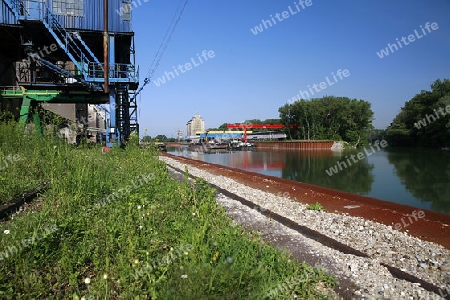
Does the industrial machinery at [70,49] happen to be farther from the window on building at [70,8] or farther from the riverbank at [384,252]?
the riverbank at [384,252]

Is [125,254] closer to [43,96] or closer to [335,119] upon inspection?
[43,96]

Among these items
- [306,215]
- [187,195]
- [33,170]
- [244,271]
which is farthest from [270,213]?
[33,170]

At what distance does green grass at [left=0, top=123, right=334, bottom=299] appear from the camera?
7.92 feet

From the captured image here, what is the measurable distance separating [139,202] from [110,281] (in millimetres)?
1878

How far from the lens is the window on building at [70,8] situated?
1803 centimetres

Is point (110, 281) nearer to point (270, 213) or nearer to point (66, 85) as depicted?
point (270, 213)

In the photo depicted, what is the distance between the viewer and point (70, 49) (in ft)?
60.9

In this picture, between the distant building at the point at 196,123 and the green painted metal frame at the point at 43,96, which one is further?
the distant building at the point at 196,123

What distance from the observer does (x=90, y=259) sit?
9.89 ft

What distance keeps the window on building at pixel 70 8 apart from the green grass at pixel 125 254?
55.1 feet

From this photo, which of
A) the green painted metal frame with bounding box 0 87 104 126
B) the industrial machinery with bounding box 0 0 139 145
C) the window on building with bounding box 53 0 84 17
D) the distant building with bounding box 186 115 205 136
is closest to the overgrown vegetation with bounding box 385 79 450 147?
the industrial machinery with bounding box 0 0 139 145

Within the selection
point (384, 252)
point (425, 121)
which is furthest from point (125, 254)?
point (425, 121)

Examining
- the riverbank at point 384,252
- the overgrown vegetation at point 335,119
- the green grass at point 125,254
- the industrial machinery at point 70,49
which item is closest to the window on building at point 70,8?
the industrial machinery at point 70,49

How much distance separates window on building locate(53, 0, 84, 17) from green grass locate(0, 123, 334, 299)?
16.8 m
